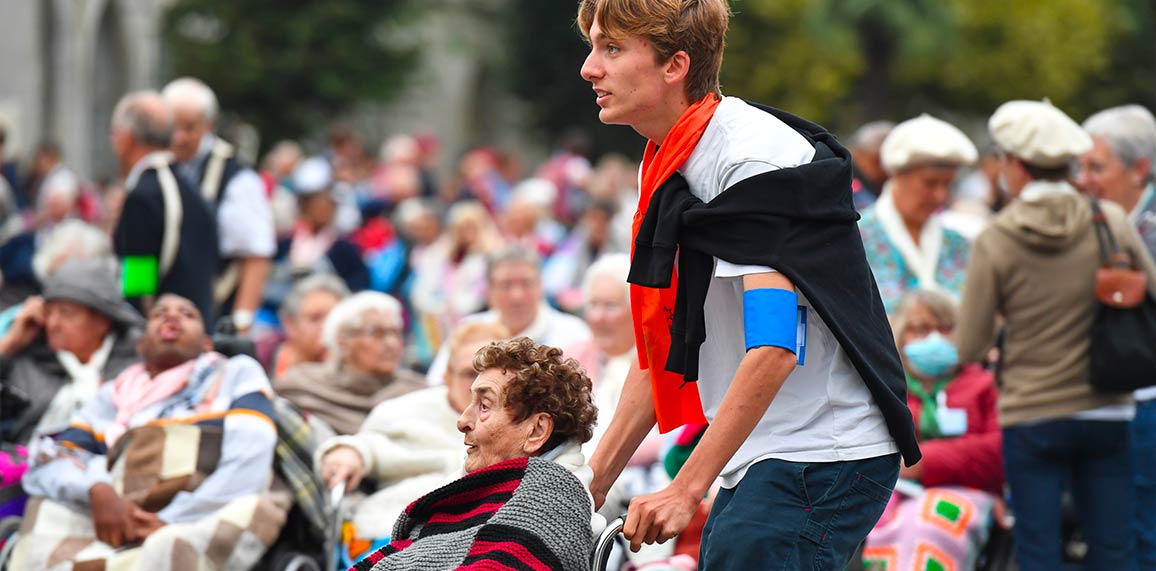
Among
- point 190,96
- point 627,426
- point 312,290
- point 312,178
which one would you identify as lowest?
point 312,178

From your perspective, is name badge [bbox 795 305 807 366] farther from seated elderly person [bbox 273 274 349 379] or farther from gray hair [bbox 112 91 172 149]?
seated elderly person [bbox 273 274 349 379]

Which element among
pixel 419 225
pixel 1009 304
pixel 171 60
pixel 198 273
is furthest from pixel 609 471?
pixel 171 60

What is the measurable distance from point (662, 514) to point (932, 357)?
10.9 ft

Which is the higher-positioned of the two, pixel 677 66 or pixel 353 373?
pixel 677 66

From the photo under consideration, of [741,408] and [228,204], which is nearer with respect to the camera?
[741,408]

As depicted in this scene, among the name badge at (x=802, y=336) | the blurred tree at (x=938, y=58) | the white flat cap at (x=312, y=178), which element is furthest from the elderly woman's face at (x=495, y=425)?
the blurred tree at (x=938, y=58)

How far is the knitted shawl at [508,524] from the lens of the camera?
13.2 feet

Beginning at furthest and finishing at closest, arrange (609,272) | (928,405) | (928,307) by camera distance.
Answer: (609,272) → (928,307) → (928,405)

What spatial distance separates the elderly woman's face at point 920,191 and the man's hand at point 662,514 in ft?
13.1

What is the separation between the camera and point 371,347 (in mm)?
7473

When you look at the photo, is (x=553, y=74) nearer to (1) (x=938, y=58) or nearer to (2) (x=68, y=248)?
(1) (x=938, y=58)

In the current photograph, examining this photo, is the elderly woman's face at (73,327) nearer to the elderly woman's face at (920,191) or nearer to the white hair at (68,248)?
the white hair at (68,248)

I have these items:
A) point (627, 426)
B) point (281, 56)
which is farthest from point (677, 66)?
point (281, 56)

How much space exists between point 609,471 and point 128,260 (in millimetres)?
4578
